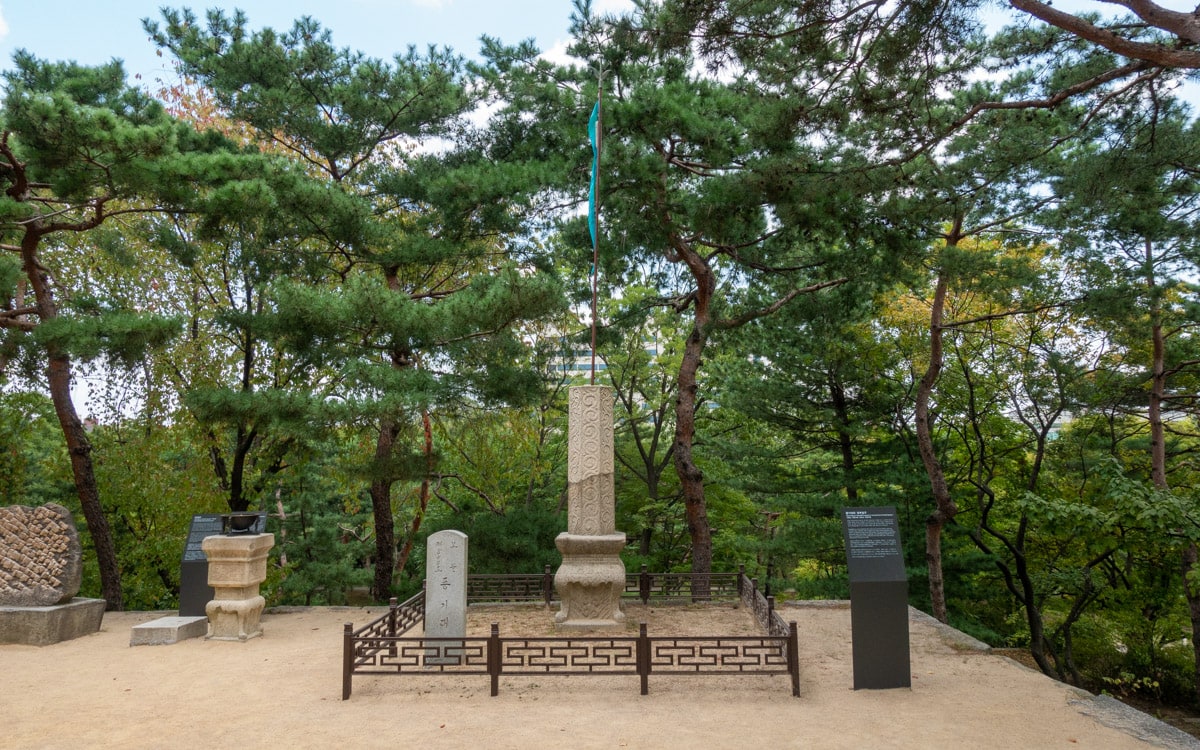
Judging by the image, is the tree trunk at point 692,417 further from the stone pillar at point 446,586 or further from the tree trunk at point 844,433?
the stone pillar at point 446,586

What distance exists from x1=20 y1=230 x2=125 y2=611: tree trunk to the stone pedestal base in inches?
311

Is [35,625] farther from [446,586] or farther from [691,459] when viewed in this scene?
[691,459]

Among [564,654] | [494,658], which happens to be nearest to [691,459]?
[564,654]

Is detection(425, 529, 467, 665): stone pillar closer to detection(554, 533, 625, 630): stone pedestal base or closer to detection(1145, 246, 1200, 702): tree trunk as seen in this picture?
detection(554, 533, 625, 630): stone pedestal base

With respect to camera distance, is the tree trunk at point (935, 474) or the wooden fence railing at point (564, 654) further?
the tree trunk at point (935, 474)

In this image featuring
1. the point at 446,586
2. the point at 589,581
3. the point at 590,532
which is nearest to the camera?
the point at 446,586

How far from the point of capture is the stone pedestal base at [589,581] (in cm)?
775

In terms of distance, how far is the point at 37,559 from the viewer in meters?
8.45

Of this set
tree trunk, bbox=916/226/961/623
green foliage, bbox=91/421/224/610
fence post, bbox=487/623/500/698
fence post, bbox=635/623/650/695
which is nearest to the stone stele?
green foliage, bbox=91/421/224/610

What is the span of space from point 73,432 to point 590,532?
333 inches

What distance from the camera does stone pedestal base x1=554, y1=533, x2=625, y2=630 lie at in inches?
305

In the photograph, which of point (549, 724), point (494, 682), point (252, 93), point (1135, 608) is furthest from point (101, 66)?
point (1135, 608)

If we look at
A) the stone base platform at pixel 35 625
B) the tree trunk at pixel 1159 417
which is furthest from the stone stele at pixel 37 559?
the tree trunk at pixel 1159 417

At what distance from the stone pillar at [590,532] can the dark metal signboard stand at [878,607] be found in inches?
103
